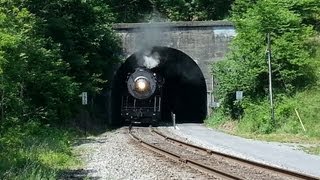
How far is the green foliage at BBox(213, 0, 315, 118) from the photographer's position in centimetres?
2866

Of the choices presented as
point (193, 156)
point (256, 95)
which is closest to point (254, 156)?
point (193, 156)

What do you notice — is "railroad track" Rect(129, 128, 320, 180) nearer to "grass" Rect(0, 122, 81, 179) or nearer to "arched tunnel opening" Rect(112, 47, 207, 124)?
"grass" Rect(0, 122, 81, 179)

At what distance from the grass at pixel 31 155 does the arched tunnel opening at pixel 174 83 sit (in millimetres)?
17873

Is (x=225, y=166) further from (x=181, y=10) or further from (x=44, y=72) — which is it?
(x=181, y=10)

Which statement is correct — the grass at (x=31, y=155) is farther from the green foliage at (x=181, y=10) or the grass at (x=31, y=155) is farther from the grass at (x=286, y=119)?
the green foliage at (x=181, y=10)

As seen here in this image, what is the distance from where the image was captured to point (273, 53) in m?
28.8

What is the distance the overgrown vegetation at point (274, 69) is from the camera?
27.0m

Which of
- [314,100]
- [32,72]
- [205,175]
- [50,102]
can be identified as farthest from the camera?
[314,100]

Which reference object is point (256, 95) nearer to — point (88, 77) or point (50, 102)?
point (88, 77)

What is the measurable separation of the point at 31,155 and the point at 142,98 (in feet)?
66.9

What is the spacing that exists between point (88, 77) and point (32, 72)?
8.75 meters

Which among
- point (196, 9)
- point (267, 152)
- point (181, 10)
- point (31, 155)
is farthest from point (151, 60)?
point (31, 155)

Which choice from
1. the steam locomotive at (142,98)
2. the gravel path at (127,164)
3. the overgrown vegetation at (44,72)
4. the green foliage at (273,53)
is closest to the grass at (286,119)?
the green foliage at (273,53)

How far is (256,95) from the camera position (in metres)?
30.2
